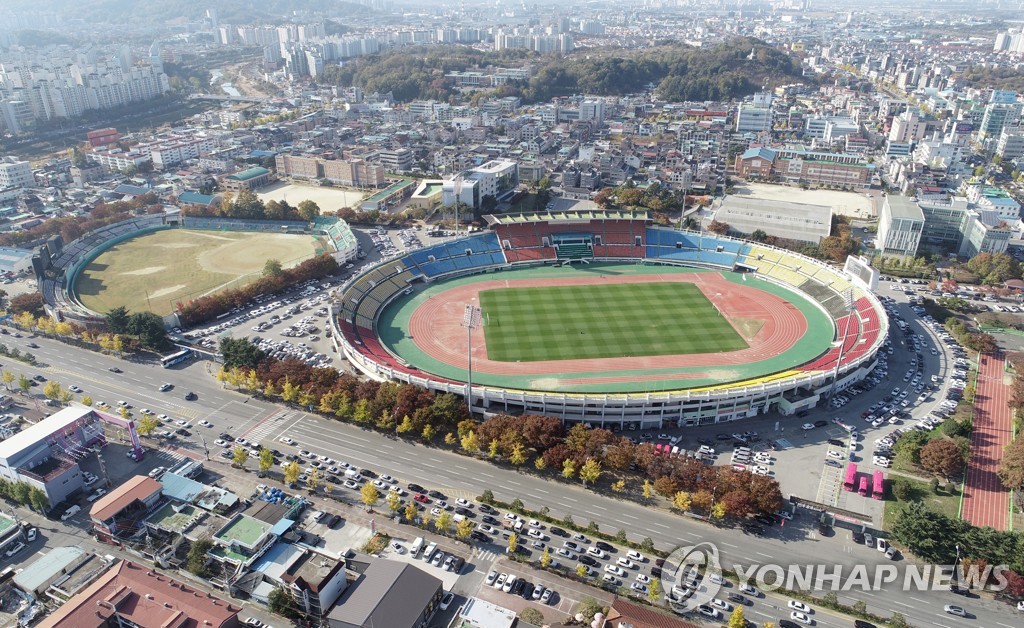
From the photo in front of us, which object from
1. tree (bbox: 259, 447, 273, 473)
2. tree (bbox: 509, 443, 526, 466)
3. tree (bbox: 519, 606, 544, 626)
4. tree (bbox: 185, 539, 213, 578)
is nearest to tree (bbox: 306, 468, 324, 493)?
tree (bbox: 259, 447, 273, 473)

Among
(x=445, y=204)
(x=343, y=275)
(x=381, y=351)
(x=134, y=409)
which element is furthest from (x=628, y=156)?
(x=134, y=409)

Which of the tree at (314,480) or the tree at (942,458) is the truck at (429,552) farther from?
the tree at (942,458)

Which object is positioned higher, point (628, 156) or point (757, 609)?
point (628, 156)

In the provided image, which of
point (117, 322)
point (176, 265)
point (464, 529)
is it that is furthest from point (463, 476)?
point (176, 265)

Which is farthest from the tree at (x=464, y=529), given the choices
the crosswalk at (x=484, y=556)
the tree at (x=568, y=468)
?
the tree at (x=568, y=468)

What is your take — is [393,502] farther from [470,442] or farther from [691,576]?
[691,576]

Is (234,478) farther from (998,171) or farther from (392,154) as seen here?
(998,171)
